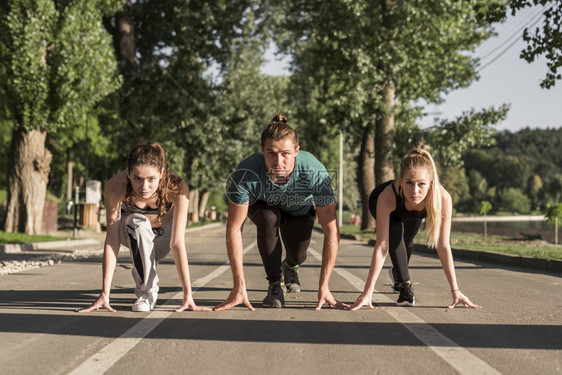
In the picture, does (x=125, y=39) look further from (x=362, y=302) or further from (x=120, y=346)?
(x=120, y=346)

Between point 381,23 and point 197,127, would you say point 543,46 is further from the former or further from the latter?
point 197,127

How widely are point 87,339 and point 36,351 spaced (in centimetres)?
41

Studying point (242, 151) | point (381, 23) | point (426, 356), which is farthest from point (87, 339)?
point (242, 151)

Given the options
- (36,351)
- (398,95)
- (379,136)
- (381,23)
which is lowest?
(36,351)

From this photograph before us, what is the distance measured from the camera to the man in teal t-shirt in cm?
563

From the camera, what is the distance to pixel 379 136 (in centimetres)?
2659

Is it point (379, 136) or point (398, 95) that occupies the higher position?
point (398, 95)

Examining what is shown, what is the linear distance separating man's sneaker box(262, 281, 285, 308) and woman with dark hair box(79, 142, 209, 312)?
67 cm

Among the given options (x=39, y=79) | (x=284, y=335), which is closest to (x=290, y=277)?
(x=284, y=335)

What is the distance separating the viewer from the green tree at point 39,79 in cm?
2000

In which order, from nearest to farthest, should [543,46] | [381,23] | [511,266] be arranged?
[511,266]
[543,46]
[381,23]

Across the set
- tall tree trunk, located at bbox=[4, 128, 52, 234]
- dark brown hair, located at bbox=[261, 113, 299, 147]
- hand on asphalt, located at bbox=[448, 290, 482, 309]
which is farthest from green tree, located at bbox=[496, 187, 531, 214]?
dark brown hair, located at bbox=[261, 113, 299, 147]

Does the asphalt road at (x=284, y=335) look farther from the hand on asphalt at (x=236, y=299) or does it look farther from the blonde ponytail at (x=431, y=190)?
the blonde ponytail at (x=431, y=190)

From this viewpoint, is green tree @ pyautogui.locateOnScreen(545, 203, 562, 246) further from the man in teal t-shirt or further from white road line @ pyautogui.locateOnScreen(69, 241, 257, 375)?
white road line @ pyautogui.locateOnScreen(69, 241, 257, 375)
